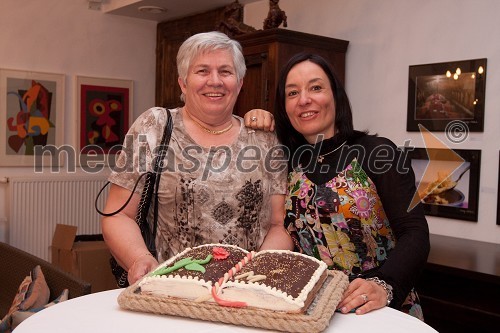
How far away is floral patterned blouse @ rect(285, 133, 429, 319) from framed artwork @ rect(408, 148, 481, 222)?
1462mm

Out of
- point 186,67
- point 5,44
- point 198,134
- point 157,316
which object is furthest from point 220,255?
point 5,44

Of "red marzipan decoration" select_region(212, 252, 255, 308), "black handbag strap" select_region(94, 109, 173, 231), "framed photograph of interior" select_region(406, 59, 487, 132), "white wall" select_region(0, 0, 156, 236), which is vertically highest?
"white wall" select_region(0, 0, 156, 236)

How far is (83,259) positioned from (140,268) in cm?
245

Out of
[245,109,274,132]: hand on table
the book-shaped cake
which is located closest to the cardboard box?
[245,109,274,132]: hand on table

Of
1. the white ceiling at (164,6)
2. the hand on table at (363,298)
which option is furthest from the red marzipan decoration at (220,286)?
the white ceiling at (164,6)

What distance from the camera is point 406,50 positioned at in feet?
11.0

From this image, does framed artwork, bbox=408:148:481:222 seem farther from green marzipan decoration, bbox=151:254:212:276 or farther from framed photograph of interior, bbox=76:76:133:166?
framed photograph of interior, bbox=76:76:133:166

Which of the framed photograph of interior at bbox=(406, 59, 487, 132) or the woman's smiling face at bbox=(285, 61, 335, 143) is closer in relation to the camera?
the woman's smiling face at bbox=(285, 61, 335, 143)

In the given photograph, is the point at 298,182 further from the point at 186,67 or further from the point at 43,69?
the point at 43,69

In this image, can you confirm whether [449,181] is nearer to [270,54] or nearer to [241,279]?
[270,54]

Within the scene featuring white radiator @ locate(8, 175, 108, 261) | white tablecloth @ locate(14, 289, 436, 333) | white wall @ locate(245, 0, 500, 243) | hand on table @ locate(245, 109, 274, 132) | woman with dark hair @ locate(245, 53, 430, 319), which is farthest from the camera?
white radiator @ locate(8, 175, 108, 261)

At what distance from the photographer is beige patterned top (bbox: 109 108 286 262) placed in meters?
1.73

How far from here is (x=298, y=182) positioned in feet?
5.91

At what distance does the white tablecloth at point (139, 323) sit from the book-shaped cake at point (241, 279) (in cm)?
6
